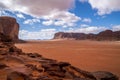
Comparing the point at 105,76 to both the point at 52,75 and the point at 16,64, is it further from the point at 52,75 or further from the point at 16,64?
the point at 16,64

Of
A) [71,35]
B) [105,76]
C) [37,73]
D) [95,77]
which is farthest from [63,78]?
[71,35]

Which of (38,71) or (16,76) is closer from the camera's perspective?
(16,76)

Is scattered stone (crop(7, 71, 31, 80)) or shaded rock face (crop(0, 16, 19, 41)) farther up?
shaded rock face (crop(0, 16, 19, 41))

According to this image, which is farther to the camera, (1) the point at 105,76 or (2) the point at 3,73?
(1) the point at 105,76

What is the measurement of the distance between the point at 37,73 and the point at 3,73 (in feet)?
4.45

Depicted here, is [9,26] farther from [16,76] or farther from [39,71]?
[16,76]

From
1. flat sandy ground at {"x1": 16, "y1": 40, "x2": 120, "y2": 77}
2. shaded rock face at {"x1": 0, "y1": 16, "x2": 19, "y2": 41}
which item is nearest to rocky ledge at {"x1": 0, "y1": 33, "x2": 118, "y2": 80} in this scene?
flat sandy ground at {"x1": 16, "y1": 40, "x2": 120, "y2": 77}

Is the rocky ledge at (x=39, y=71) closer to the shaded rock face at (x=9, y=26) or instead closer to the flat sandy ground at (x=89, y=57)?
the flat sandy ground at (x=89, y=57)

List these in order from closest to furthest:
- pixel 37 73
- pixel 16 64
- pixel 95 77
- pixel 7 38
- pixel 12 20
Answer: pixel 37 73, pixel 16 64, pixel 95 77, pixel 7 38, pixel 12 20

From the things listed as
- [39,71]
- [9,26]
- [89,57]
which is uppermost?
[9,26]

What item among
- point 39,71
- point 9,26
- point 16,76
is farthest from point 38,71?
point 9,26

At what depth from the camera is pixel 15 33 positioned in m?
78.3

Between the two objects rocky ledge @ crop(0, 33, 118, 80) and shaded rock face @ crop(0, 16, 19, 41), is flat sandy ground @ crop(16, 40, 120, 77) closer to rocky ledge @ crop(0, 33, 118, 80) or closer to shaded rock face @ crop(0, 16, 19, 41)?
rocky ledge @ crop(0, 33, 118, 80)

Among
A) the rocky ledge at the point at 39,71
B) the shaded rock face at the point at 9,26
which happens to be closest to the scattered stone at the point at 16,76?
the rocky ledge at the point at 39,71
